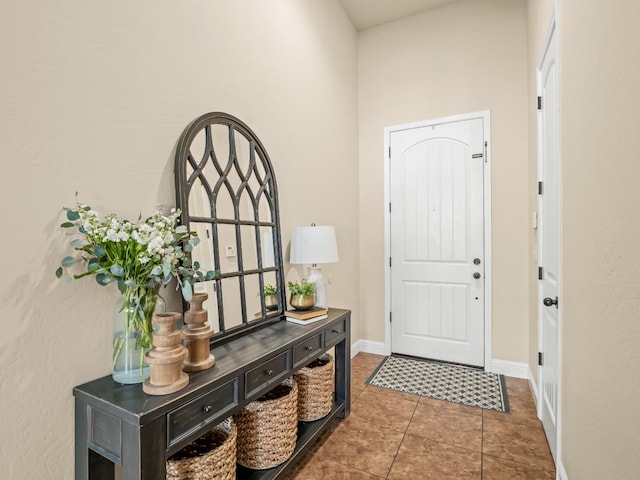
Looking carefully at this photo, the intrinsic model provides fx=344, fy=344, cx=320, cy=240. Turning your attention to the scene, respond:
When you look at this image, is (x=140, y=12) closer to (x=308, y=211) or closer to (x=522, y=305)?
(x=308, y=211)

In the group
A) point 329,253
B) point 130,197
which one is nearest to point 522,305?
point 329,253

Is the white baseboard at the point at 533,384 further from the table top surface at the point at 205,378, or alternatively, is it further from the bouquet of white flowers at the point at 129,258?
the bouquet of white flowers at the point at 129,258

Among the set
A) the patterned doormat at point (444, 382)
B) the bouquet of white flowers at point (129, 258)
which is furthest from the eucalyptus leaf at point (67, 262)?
the patterned doormat at point (444, 382)

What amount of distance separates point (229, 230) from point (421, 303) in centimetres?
231

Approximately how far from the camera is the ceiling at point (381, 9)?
332 centimetres

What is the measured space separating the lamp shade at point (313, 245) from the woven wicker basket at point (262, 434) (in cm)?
90

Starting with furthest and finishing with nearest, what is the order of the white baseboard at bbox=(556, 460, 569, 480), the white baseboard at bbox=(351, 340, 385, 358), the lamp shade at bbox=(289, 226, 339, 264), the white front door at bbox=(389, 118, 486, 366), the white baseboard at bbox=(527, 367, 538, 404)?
the white baseboard at bbox=(351, 340, 385, 358) < the white front door at bbox=(389, 118, 486, 366) < the white baseboard at bbox=(527, 367, 538, 404) < the lamp shade at bbox=(289, 226, 339, 264) < the white baseboard at bbox=(556, 460, 569, 480)

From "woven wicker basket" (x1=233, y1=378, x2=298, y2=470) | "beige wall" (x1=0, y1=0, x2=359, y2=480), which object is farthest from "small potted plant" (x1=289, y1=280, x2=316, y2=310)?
"beige wall" (x1=0, y1=0, x2=359, y2=480)

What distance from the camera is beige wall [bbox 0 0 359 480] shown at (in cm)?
108

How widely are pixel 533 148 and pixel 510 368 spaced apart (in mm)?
1907

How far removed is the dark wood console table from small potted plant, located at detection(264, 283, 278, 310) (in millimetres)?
347

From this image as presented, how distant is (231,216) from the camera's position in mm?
1924

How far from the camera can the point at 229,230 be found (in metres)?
1.89

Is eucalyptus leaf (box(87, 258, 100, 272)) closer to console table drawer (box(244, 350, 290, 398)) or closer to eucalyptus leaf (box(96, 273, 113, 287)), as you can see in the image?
eucalyptus leaf (box(96, 273, 113, 287))
